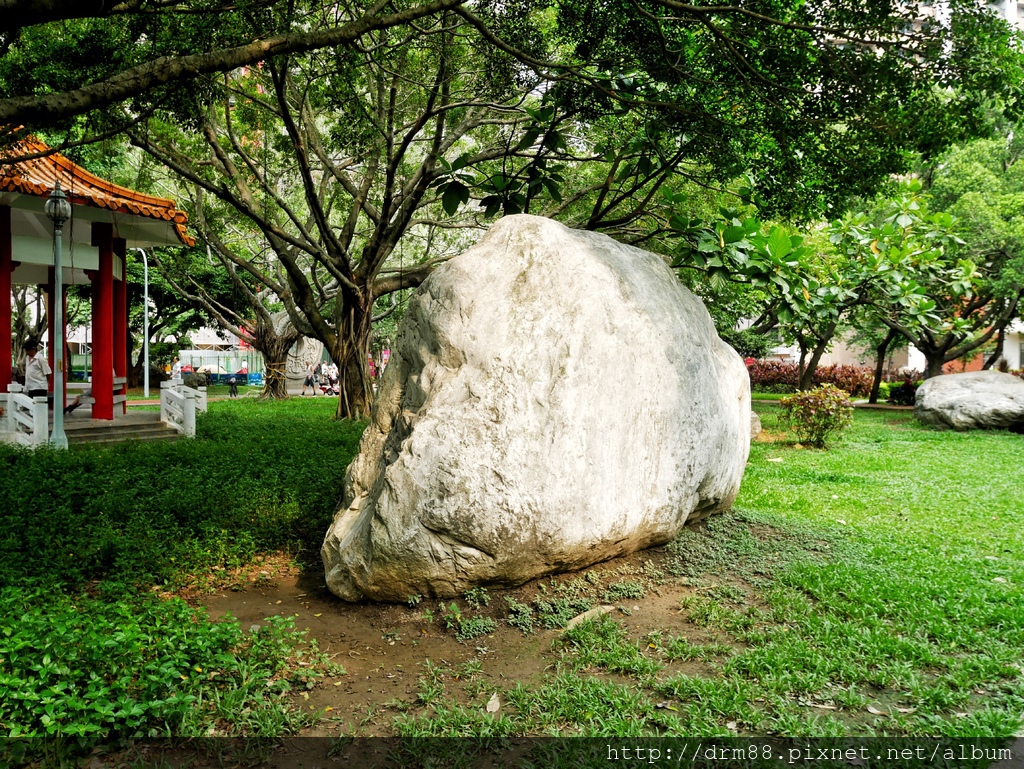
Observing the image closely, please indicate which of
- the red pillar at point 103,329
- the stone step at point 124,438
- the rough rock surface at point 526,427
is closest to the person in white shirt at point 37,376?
the red pillar at point 103,329

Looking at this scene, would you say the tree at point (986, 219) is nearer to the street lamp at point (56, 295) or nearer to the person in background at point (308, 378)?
the street lamp at point (56, 295)

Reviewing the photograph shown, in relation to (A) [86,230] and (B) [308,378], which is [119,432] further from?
(B) [308,378]

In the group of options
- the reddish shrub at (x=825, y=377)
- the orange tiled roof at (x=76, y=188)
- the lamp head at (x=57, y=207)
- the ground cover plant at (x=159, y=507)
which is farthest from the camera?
the reddish shrub at (x=825, y=377)

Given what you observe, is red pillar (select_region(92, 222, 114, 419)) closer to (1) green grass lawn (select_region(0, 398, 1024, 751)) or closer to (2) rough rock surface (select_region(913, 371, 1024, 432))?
(1) green grass lawn (select_region(0, 398, 1024, 751))

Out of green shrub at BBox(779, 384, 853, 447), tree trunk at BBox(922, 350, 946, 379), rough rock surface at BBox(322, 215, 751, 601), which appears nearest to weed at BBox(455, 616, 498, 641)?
rough rock surface at BBox(322, 215, 751, 601)

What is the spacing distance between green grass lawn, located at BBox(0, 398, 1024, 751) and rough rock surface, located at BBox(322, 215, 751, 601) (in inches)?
18.7

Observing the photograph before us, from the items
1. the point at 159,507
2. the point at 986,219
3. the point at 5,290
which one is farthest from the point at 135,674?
the point at 986,219

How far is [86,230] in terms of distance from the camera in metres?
12.4

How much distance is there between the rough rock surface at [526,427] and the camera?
4309mm

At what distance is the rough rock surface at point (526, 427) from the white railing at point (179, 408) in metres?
7.23

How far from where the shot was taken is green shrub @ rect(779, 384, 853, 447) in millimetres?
12195

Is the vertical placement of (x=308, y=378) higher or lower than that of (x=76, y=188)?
lower

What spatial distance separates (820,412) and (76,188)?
497 inches

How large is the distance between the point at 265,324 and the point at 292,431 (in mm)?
13024
